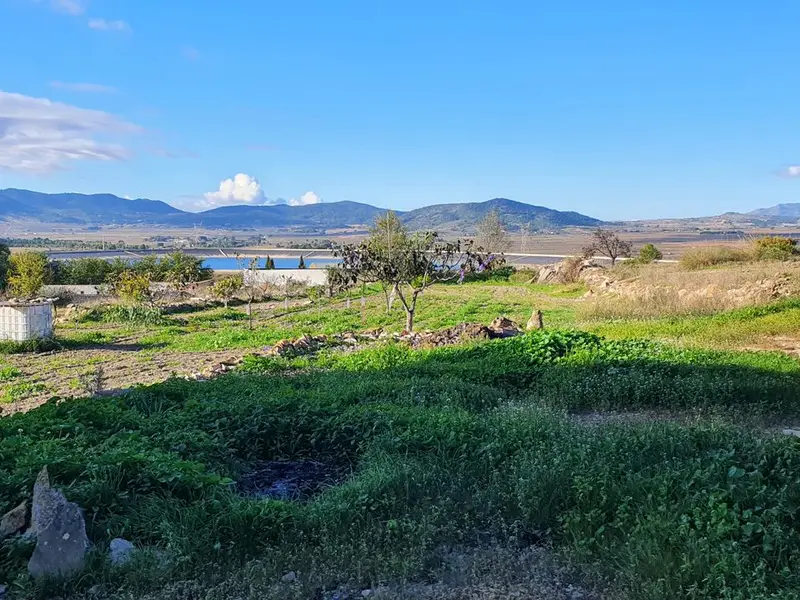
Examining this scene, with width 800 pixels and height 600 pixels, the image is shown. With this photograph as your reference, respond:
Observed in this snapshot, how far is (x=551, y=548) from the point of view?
4449 millimetres

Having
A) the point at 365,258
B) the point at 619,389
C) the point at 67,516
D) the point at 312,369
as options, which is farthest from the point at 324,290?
the point at 67,516

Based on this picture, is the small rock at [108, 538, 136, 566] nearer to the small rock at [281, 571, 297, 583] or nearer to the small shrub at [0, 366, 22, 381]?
the small rock at [281, 571, 297, 583]

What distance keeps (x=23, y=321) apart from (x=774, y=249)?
33822 millimetres

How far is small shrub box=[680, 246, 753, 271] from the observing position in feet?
110

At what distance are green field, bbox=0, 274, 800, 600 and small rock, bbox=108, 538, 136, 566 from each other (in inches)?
2.7

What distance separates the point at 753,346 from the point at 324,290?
28318 millimetres

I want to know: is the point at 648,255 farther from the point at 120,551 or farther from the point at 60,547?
→ the point at 60,547

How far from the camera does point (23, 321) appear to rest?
20125 mm

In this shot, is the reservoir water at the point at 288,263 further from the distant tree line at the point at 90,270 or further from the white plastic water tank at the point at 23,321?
the white plastic water tank at the point at 23,321

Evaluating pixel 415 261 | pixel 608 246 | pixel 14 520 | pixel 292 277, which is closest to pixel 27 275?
pixel 292 277

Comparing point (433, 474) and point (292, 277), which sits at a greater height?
point (433, 474)

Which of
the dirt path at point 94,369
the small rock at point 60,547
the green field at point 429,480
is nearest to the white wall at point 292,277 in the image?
the dirt path at point 94,369

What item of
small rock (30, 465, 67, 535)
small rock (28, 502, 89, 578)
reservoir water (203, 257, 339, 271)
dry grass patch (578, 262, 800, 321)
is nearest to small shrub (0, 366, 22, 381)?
small rock (30, 465, 67, 535)

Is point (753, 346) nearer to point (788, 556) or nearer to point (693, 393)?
point (693, 393)
